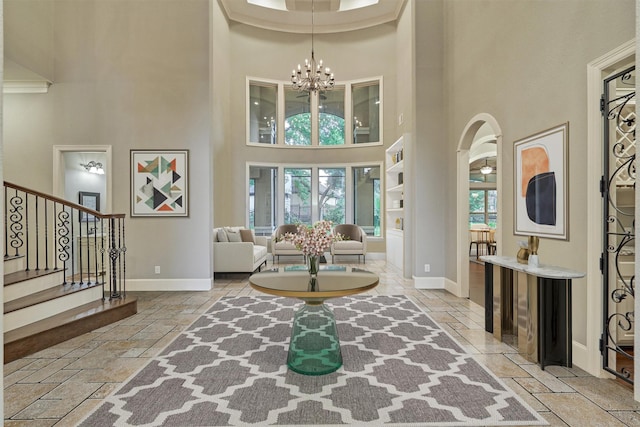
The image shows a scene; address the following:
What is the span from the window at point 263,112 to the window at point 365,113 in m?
2.11

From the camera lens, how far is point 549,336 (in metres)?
2.76

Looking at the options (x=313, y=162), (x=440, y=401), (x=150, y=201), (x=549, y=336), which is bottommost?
(x=440, y=401)

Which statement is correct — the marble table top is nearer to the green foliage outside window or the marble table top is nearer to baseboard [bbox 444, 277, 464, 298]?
baseboard [bbox 444, 277, 464, 298]

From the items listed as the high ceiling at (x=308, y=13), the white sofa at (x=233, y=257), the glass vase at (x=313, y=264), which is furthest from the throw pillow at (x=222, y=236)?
the high ceiling at (x=308, y=13)

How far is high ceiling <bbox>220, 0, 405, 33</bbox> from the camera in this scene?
786cm

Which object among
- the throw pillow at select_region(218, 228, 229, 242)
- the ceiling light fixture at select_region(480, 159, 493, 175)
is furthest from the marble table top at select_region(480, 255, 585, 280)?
the ceiling light fixture at select_region(480, 159, 493, 175)

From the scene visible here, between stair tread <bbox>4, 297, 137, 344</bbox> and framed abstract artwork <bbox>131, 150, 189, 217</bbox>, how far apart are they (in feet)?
5.20

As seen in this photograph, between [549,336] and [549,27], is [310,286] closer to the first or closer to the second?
[549,336]

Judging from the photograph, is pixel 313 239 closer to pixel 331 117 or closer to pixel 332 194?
pixel 332 194

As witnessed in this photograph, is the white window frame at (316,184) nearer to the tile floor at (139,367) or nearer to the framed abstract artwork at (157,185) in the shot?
the framed abstract artwork at (157,185)

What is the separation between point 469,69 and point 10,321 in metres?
5.97

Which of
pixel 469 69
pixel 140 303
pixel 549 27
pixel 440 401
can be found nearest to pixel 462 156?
pixel 469 69

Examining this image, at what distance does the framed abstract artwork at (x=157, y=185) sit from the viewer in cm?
539

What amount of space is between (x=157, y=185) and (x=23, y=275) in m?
2.07
